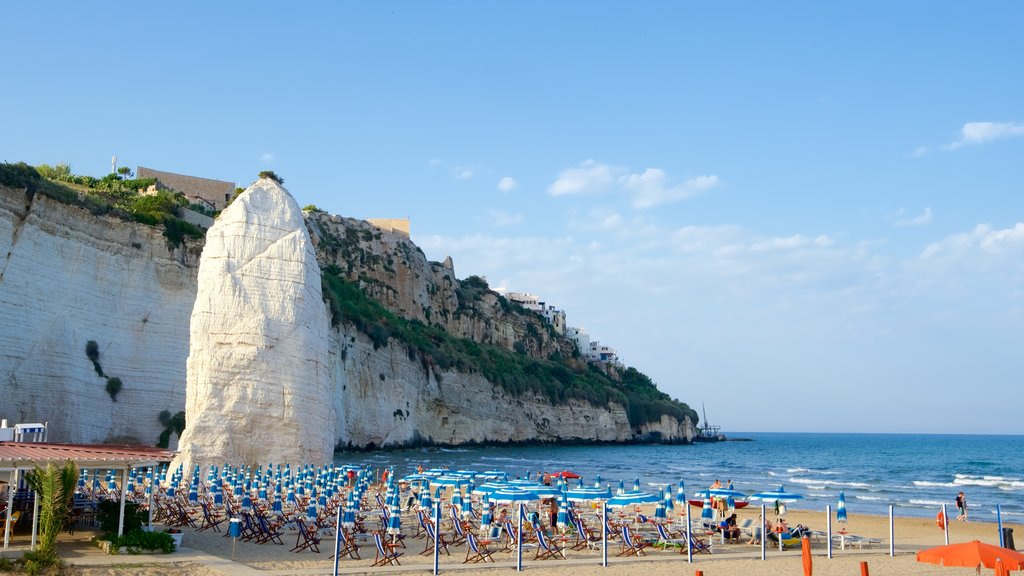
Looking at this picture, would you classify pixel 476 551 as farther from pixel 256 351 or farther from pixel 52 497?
pixel 256 351

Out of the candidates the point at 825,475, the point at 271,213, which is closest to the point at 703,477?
the point at 825,475

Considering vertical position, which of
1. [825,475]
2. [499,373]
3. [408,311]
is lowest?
[825,475]

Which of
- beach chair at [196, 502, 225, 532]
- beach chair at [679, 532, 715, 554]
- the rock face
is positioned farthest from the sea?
beach chair at [196, 502, 225, 532]

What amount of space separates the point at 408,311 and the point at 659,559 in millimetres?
77905

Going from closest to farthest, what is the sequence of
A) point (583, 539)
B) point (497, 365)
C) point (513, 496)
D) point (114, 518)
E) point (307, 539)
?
point (114, 518) < point (307, 539) < point (513, 496) < point (583, 539) < point (497, 365)

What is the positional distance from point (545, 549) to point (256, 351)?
1320 cm

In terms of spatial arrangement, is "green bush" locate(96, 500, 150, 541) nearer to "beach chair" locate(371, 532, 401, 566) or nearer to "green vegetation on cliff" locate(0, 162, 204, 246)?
"beach chair" locate(371, 532, 401, 566)

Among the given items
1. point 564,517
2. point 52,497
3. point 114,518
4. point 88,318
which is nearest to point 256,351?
point 114,518

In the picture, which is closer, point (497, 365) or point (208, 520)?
point (208, 520)

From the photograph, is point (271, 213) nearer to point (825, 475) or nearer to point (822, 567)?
point (822, 567)

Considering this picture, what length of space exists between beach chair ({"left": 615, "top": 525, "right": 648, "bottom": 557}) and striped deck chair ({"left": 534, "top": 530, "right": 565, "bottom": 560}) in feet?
4.89

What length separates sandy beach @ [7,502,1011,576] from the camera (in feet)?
48.4

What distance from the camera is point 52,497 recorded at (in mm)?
14305

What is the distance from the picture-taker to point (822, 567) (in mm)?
17672
